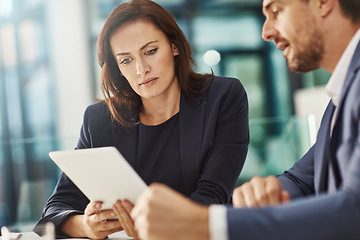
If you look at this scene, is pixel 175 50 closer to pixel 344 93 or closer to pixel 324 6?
pixel 324 6

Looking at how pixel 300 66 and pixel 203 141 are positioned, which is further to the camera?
pixel 203 141

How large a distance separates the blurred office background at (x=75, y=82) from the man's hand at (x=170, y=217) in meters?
2.54

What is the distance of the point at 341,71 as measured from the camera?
1.01 metres

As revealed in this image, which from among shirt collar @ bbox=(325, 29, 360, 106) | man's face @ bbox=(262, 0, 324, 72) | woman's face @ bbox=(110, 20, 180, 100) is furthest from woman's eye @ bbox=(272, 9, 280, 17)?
woman's face @ bbox=(110, 20, 180, 100)

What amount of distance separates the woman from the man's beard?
614 millimetres

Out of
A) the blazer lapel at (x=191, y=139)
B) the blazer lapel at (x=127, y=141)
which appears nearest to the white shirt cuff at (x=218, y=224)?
the blazer lapel at (x=191, y=139)

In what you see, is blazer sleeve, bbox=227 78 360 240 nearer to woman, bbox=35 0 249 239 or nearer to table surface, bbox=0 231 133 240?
table surface, bbox=0 231 133 240

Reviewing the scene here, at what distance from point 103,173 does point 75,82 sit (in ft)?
16.6

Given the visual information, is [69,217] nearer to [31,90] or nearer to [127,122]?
[127,122]

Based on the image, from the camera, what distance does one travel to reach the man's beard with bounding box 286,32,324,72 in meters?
1.08

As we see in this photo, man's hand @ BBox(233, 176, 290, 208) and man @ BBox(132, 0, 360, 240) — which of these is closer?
man @ BBox(132, 0, 360, 240)

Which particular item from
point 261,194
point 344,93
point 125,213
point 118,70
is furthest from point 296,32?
point 118,70

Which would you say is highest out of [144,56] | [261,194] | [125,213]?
[144,56]

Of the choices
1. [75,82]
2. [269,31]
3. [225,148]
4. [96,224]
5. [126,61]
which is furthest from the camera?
[75,82]
